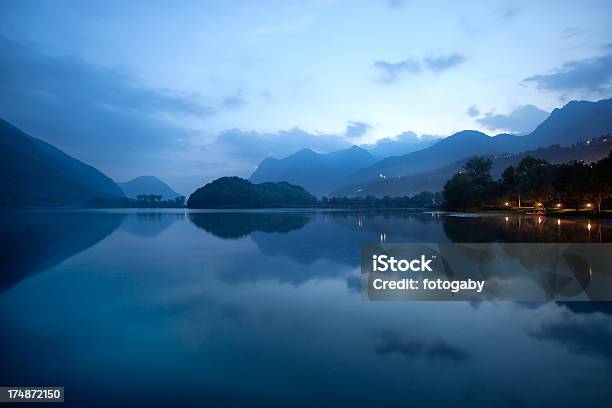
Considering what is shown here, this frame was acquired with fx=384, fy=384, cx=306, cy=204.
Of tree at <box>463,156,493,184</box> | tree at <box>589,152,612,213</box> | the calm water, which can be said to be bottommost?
the calm water

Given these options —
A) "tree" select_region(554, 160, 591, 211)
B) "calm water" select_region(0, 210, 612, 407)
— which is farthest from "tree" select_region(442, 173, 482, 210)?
"calm water" select_region(0, 210, 612, 407)

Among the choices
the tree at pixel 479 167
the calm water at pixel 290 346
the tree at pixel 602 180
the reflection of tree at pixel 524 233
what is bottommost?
the calm water at pixel 290 346

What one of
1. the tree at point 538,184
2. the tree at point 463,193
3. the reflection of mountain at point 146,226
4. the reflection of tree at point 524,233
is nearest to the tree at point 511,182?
the tree at point 538,184

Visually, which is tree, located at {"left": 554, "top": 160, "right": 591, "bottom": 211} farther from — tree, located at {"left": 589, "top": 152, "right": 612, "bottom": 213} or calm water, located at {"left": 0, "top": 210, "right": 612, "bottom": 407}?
calm water, located at {"left": 0, "top": 210, "right": 612, "bottom": 407}

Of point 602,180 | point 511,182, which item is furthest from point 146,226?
point 511,182

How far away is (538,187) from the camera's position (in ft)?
270

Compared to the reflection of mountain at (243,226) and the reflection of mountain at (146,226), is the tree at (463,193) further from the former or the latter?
the reflection of mountain at (146,226)

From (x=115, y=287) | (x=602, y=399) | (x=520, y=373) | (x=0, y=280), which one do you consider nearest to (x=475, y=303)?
(x=520, y=373)

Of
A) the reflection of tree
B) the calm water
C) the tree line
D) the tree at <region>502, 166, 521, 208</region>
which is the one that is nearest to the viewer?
the calm water

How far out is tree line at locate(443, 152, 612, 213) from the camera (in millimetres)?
61175

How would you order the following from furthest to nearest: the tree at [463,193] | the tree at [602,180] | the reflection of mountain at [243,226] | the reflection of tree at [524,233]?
the tree at [463,193], the tree at [602,180], the reflection of mountain at [243,226], the reflection of tree at [524,233]

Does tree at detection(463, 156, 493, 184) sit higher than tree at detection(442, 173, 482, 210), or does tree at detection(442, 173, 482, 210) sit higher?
tree at detection(463, 156, 493, 184)

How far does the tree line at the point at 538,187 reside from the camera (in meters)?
61.2

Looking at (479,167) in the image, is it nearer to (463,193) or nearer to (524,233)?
(463,193)
